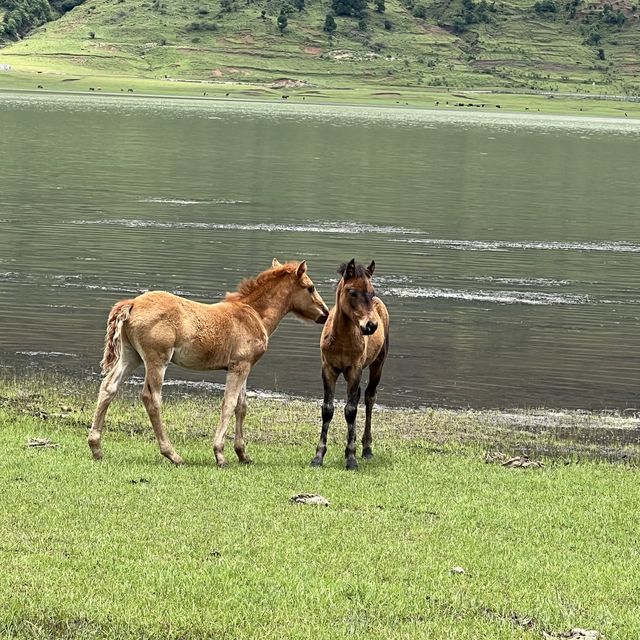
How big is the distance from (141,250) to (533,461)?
2599 cm

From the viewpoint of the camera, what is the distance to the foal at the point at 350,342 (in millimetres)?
16609

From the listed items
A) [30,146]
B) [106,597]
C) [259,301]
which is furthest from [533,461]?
[30,146]

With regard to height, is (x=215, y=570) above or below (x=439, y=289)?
above

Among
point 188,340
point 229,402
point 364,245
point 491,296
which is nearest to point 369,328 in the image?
point 229,402

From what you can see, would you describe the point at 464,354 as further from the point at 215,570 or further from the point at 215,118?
the point at 215,118

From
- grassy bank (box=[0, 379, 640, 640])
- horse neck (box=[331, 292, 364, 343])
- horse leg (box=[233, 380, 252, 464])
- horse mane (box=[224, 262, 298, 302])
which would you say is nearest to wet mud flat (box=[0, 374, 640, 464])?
grassy bank (box=[0, 379, 640, 640])

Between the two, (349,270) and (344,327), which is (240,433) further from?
(349,270)

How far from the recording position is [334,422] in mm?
21344

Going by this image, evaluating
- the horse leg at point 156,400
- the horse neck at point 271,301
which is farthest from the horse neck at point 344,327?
the horse leg at point 156,400

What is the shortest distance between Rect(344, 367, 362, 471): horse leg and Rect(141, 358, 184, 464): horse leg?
2340mm

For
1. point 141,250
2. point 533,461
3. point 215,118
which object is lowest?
point 215,118

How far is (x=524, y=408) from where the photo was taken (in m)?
23.7

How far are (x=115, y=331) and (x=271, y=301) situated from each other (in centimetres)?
241

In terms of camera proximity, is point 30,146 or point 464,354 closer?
point 464,354
